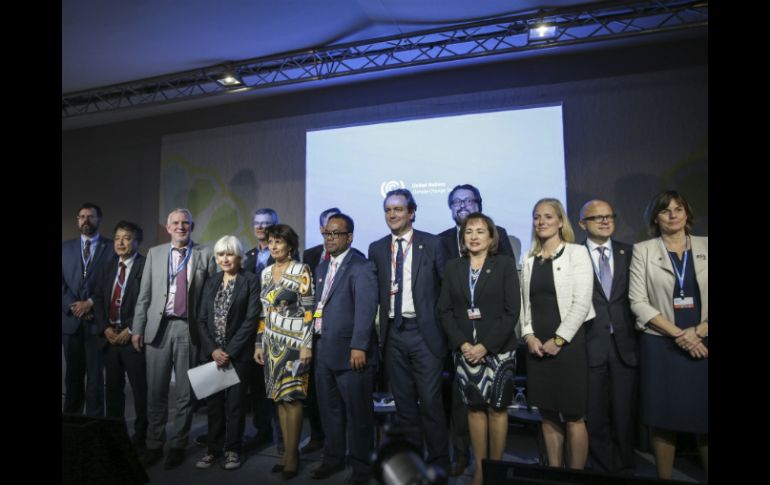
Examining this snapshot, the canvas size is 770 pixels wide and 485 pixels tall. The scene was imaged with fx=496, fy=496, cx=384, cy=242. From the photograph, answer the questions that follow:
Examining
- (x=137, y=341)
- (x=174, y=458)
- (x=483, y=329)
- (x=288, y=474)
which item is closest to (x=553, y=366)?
(x=483, y=329)

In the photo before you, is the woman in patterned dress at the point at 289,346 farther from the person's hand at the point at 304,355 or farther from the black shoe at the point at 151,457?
the black shoe at the point at 151,457

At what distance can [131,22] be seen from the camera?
4.44 meters

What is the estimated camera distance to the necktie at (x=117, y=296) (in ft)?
12.4

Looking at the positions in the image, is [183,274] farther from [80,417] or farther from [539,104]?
[539,104]

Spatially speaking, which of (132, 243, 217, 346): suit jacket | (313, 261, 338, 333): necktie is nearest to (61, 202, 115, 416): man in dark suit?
(132, 243, 217, 346): suit jacket

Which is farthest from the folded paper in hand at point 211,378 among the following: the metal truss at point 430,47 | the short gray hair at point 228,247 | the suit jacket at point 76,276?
the metal truss at point 430,47

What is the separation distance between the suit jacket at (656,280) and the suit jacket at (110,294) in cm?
344

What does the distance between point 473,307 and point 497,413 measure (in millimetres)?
590

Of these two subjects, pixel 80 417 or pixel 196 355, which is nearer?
pixel 80 417

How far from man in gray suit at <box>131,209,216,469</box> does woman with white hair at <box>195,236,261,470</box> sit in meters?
0.19

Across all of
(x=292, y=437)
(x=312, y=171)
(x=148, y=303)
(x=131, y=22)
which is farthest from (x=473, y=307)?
(x=131, y=22)

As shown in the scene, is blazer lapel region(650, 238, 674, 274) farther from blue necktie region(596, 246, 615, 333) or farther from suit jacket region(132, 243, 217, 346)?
suit jacket region(132, 243, 217, 346)

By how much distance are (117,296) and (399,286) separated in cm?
225

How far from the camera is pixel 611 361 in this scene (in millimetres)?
2939
